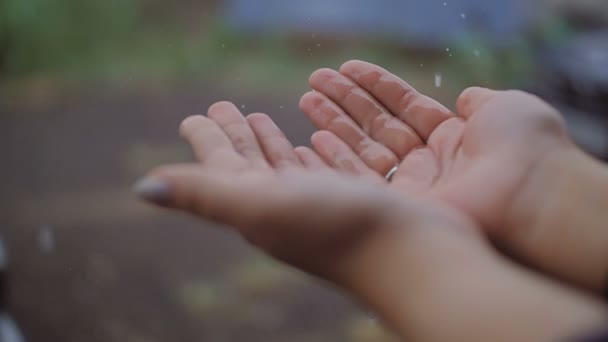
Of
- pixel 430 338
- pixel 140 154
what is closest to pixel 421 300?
pixel 430 338

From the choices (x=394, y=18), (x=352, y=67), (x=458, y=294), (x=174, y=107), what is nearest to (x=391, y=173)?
(x=352, y=67)

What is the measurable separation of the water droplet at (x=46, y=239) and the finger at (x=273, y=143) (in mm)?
950

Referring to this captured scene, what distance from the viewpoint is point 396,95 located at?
37.0 inches

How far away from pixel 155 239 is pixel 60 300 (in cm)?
42

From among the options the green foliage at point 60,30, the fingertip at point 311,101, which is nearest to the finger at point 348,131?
the fingertip at point 311,101

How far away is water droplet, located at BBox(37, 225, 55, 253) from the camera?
64.6 inches

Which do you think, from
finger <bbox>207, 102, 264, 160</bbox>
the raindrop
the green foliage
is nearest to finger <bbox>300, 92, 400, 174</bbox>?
finger <bbox>207, 102, 264, 160</bbox>

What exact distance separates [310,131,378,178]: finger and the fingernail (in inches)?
9.1

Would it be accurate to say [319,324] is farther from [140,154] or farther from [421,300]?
[421,300]

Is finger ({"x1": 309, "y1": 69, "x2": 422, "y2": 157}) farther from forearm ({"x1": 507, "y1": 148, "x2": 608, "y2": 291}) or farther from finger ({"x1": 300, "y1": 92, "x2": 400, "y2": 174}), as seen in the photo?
forearm ({"x1": 507, "y1": 148, "x2": 608, "y2": 291})

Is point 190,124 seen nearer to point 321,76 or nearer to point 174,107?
point 321,76

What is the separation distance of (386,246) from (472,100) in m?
0.29

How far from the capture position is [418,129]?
3.00 ft

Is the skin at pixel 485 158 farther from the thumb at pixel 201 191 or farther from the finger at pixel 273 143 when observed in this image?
the thumb at pixel 201 191
